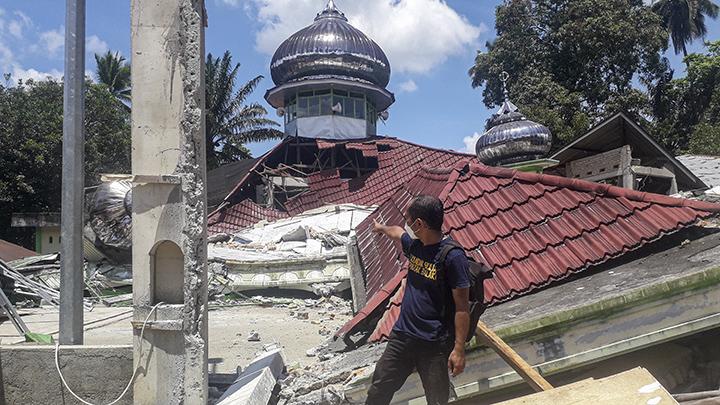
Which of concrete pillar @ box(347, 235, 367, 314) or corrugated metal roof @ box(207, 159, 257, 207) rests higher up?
corrugated metal roof @ box(207, 159, 257, 207)

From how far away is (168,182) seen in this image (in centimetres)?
412

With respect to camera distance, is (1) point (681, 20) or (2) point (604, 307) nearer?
(2) point (604, 307)

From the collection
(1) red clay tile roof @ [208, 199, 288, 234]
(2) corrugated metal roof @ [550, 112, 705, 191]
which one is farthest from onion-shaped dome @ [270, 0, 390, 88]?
(2) corrugated metal roof @ [550, 112, 705, 191]

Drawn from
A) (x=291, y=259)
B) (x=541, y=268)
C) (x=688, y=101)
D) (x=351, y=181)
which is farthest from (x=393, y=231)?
(x=688, y=101)

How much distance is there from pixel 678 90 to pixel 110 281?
24375 mm

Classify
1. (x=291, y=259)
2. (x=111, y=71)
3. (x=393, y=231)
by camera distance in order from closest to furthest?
1. (x=393, y=231)
2. (x=291, y=259)
3. (x=111, y=71)

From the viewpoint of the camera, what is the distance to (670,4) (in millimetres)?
32812

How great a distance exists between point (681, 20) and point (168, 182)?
37.9 m

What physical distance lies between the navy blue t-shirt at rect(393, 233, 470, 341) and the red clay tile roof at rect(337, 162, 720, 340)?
165 cm

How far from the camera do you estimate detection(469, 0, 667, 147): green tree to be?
71.5 feet

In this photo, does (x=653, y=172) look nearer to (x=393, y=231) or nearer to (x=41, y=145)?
(x=393, y=231)

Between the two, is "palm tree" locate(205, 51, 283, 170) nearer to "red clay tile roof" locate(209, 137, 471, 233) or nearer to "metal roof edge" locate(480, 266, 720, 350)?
"red clay tile roof" locate(209, 137, 471, 233)

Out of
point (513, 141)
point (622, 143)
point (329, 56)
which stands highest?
point (329, 56)

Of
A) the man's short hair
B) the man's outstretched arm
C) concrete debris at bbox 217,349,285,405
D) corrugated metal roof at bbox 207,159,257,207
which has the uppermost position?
corrugated metal roof at bbox 207,159,257,207
